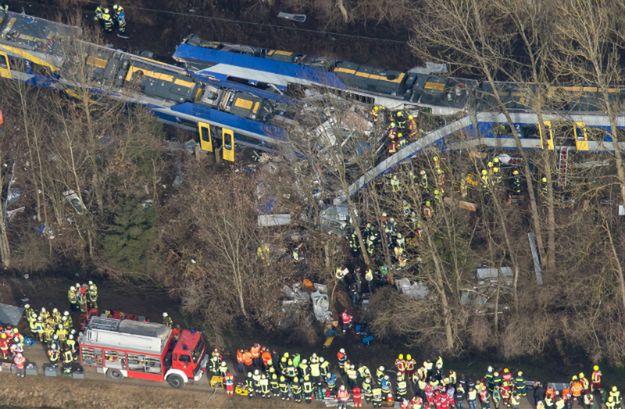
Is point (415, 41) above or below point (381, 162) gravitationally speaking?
above

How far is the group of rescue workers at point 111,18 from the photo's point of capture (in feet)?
227

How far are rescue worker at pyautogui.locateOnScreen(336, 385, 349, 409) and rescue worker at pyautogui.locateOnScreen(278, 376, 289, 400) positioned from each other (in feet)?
6.10

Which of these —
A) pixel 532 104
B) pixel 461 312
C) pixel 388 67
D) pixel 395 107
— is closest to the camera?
pixel 461 312

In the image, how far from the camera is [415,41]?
214ft

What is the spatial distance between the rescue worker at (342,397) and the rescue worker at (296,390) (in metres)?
1.38

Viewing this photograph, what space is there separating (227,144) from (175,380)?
1421 centimetres

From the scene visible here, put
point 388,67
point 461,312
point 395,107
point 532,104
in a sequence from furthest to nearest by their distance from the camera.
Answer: point 388,67 < point 395,107 < point 532,104 < point 461,312

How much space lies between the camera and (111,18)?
69562mm

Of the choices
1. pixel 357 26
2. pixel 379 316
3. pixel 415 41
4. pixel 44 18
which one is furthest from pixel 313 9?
pixel 379 316

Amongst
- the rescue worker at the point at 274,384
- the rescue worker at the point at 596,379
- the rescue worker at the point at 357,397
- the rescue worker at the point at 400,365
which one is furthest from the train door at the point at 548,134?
the rescue worker at the point at 274,384

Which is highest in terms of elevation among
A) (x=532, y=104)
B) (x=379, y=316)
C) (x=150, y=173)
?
(x=532, y=104)

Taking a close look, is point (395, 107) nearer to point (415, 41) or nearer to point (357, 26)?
point (415, 41)

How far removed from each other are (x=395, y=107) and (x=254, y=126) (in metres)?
6.28

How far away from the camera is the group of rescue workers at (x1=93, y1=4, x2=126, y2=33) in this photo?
6931 cm
